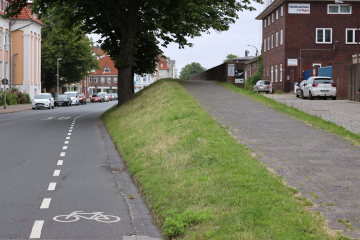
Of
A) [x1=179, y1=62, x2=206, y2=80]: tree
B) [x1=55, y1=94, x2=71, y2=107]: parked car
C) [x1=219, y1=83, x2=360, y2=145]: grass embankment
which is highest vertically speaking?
[x1=179, y1=62, x2=206, y2=80]: tree

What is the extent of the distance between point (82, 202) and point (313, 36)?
47332 millimetres

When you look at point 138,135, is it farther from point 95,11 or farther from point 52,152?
point 95,11

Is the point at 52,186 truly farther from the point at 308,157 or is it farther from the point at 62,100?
the point at 62,100

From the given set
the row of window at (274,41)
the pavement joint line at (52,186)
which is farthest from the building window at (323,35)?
the pavement joint line at (52,186)

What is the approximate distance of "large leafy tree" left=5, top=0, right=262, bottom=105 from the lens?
2477cm

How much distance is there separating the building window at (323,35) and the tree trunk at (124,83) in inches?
1223

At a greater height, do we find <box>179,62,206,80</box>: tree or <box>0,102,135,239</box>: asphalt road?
<box>179,62,206,80</box>: tree

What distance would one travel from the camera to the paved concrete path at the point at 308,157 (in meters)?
5.82

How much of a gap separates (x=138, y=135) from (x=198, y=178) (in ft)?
22.3

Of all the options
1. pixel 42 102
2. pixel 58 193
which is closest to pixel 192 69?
pixel 42 102

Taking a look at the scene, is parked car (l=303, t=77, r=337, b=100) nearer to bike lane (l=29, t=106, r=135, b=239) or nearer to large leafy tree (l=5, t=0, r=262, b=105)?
large leafy tree (l=5, t=0, r=262, b=105)

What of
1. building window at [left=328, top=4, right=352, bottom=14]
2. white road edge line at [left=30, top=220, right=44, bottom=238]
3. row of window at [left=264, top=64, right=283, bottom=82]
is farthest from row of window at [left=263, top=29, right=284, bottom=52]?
white road edge line at [left=30, top=220, right=44, bottom=238]

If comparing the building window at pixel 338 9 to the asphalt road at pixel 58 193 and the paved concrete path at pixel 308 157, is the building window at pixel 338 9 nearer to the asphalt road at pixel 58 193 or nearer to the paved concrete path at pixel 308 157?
the paved concrete path at pixel 308 157

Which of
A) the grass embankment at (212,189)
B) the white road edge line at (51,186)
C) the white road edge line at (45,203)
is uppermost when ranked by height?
the grass embankment at (212,189)
